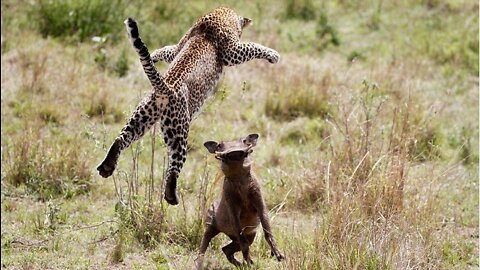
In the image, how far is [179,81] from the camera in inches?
275

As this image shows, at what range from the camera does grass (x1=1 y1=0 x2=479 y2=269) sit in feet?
27.4

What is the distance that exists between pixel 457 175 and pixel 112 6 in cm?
614

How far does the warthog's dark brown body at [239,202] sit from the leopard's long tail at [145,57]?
Answer: 1.72ft

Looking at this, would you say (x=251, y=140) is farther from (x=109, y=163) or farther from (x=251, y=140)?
(x=109, y=163)

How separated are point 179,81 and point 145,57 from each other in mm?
476

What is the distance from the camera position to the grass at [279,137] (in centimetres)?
836

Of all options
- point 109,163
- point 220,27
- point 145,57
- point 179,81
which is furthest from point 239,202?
point 220,27

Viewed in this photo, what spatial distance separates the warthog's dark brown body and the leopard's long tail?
525mm

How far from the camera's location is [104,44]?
1386 cm

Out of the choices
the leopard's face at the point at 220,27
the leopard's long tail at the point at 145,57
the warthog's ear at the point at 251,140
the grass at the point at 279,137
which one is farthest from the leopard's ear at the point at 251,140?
the leopard's face at the point at 220,27

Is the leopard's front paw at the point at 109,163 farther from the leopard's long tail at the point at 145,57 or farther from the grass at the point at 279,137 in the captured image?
the grass at the point at 279,137

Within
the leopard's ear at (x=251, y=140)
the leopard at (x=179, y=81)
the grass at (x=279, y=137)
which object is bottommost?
the grass at (x=279, y=137)

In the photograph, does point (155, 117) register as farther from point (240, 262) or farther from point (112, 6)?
point (112, 6)

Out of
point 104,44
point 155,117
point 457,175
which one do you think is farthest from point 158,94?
point 104,44
